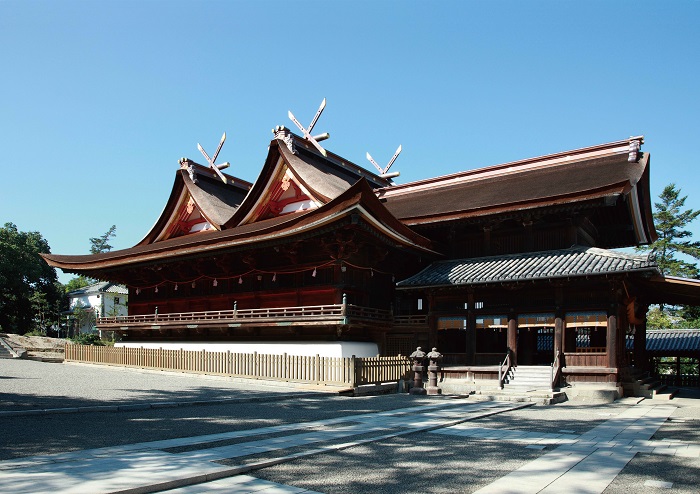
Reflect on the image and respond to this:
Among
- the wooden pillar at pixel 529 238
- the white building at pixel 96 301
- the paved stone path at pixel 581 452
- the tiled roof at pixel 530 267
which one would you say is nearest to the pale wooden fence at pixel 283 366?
the tiled roof at pixel 530 267

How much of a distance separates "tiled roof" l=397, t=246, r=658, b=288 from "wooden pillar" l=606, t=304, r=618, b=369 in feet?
5.75

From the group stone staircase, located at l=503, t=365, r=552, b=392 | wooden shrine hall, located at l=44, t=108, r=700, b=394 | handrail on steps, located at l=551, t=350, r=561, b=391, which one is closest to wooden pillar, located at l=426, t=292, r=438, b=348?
wooden shrine hall, located at l=44, t=108, r=700, b=394

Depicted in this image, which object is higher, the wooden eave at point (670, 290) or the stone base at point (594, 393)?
the wooden eave at point (670, 290)

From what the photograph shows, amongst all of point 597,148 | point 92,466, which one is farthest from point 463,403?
point 597,148

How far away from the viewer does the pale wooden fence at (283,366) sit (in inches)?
787

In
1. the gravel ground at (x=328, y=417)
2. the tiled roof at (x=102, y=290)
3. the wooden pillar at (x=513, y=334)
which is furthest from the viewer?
the tiled roof at (x=102, y=290)

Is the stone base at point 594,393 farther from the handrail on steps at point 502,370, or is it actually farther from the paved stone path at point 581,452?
the paved stone path at point 581,452

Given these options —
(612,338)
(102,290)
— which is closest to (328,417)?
(612,338)

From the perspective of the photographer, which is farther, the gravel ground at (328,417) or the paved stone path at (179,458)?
the gravel ground at (328,417)

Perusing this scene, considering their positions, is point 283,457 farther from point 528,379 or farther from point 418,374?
point 528,379

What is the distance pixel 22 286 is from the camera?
188 ft

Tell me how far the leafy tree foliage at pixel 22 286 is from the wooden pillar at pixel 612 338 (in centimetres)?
5128

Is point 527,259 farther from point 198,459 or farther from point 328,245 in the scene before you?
point 198,459

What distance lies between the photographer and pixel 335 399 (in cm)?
1778
